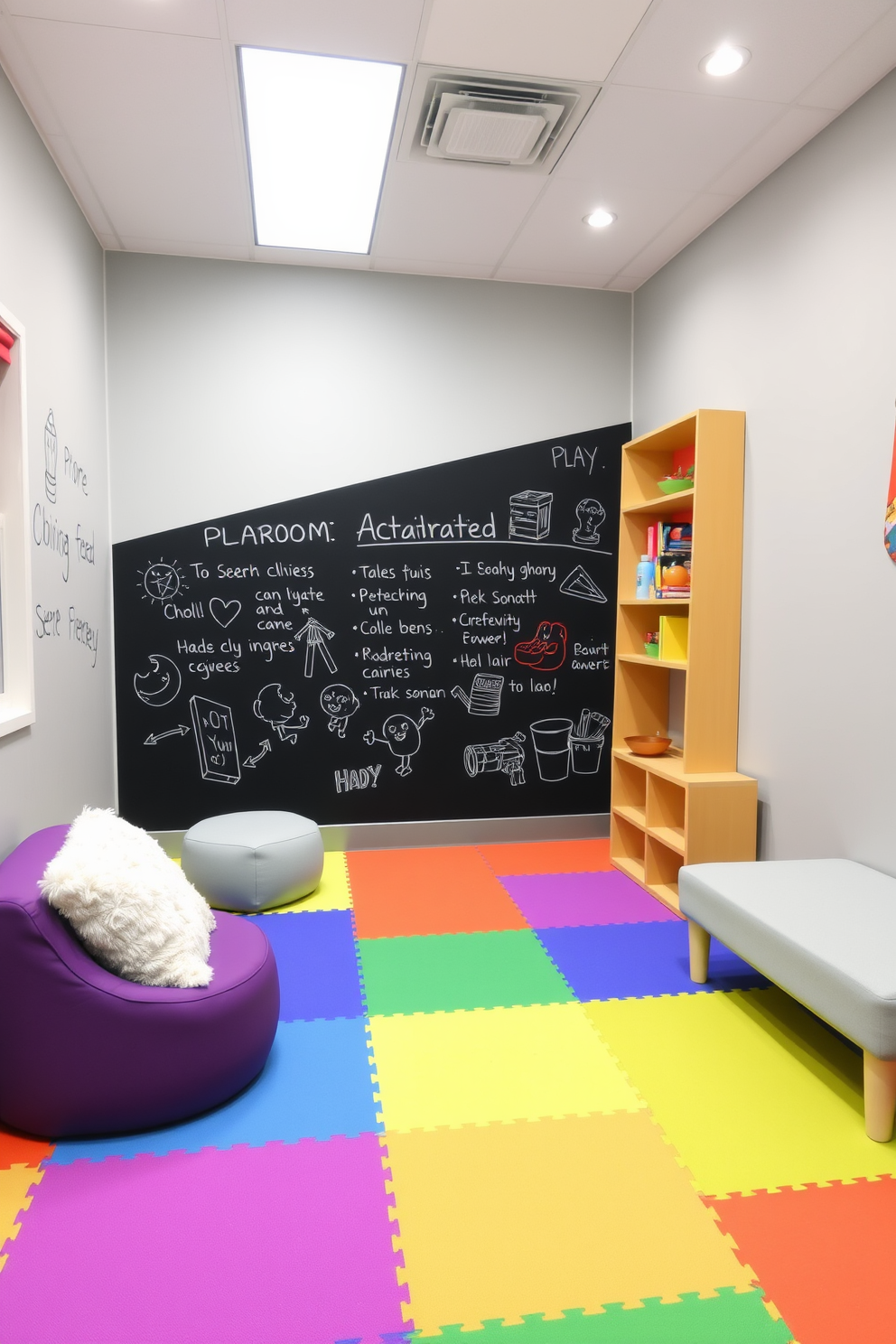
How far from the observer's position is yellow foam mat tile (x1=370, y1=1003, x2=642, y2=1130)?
87.2 inches

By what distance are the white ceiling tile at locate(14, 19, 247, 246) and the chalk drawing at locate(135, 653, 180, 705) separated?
2041 mm

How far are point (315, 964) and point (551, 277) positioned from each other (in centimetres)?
361

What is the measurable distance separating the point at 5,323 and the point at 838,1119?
10.7ft

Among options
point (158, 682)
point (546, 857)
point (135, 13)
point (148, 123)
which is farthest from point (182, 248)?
point (546, 857)

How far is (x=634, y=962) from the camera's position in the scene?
122 inches

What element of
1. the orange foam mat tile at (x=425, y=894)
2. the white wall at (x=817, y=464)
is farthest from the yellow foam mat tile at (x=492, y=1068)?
the white wall at (x=817, y=464)

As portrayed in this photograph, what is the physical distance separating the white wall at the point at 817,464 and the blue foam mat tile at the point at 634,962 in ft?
1.79

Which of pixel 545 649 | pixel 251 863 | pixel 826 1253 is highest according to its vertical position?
pixel 545 649

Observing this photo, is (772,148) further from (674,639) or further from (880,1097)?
(880,1097)

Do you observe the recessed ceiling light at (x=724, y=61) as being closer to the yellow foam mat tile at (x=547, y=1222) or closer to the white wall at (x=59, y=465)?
the white wall at (x=59, y=465)

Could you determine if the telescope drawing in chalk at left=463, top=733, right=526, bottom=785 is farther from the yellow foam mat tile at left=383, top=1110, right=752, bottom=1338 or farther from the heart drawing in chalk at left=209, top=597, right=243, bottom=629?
the yellow foam mat tile at left=383, top=1110, right=752, bottom=1338

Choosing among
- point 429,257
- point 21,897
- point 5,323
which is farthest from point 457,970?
point 429,257

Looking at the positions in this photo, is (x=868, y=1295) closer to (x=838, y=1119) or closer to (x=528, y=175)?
(x=838, y=1119)

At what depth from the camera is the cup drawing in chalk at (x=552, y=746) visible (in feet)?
15.4
